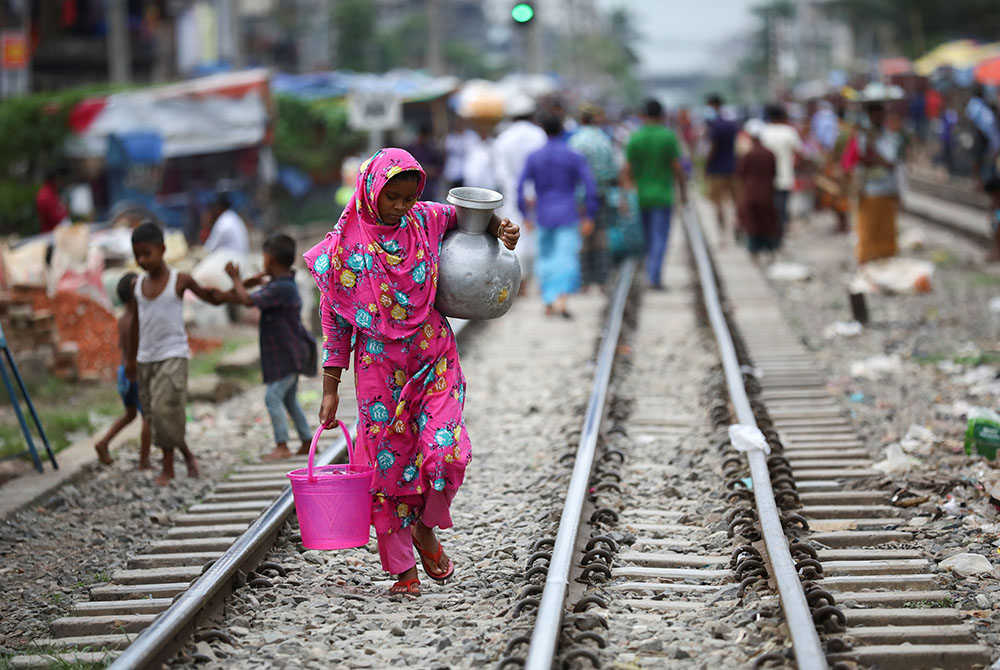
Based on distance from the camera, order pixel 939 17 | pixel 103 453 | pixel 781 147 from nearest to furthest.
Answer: pixel 103 453 → pixel 781 147 → pixel 939 17

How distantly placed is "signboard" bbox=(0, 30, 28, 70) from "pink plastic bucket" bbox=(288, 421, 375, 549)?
75.6 ft

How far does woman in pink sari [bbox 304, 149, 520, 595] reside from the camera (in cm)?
493

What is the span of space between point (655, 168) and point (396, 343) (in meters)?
9.26

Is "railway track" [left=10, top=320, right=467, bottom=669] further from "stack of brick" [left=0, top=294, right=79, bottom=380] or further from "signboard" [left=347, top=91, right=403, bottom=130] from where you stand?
"signboard" [left=347, top=91, right=403, bottom=130]

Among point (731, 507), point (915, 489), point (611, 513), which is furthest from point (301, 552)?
point (915, 489)

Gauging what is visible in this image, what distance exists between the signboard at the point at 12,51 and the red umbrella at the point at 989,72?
61.6 feet

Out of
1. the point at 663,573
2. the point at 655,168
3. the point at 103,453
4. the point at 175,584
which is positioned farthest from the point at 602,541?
the point at 655,168

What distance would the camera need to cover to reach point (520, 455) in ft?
25.7

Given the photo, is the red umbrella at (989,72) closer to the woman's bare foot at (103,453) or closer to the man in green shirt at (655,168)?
the man in green shirt at (655,168)

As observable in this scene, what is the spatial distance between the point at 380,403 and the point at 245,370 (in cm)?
615

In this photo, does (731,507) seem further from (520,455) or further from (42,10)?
(42,10)

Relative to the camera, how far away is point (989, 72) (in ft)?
78.1

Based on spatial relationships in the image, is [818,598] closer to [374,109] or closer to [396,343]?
[396,343]

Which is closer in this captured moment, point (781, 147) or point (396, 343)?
point (396, 343)
